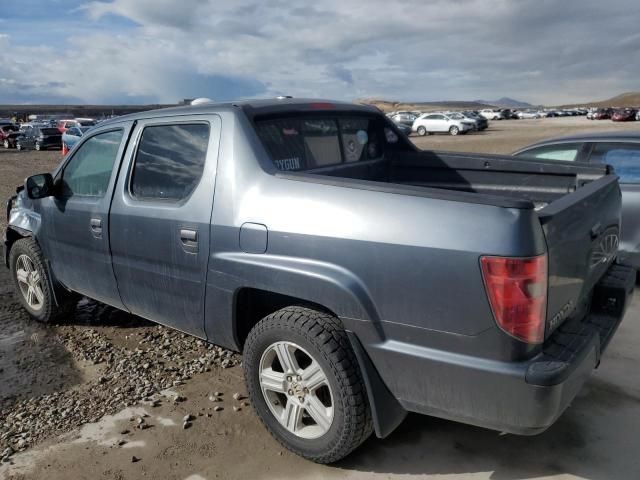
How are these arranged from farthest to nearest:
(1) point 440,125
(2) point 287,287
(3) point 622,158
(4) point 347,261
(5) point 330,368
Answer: (1) point 440,125 < (3) point 622,158 < (2) point 287,287 < (5) point 330,368 < (4) point 347,261

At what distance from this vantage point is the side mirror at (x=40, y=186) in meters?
4.39

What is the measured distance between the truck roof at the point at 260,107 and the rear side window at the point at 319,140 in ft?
0.22

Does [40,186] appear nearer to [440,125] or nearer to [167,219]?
[167,219]

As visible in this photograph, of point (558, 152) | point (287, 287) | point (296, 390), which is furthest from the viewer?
point (558, 152)

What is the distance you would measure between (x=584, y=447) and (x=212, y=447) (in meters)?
2.06

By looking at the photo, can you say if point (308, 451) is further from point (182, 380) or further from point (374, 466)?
point (182, 380)

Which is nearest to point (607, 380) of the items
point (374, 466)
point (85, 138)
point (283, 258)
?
point (374, 466)

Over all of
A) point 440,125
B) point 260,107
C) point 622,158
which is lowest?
point 622,158

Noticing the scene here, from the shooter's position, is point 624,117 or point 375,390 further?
point 624,117

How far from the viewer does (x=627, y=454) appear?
2.96 metres

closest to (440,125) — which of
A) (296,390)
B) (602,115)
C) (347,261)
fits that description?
(602,115)

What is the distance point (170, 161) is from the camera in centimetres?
356

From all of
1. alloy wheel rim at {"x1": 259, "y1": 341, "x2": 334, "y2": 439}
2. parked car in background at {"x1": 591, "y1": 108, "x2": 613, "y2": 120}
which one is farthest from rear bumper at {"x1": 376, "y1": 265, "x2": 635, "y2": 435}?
parked car in background at {"x1": 591, "y1": 108, "x2": 613, "y2": 120}

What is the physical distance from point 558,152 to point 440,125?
122ft
